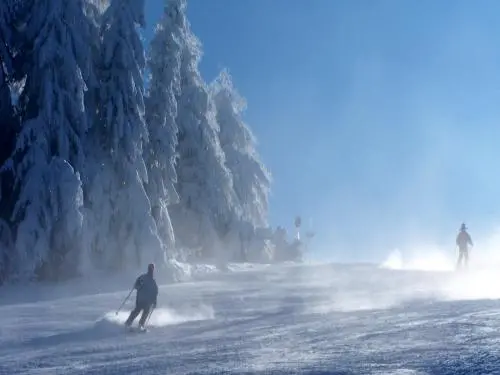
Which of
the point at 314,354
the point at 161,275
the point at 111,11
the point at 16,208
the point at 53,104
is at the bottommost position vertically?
the point at 314,354

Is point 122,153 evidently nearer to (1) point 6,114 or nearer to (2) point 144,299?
(1) point 6,114

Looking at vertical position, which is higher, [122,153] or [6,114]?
[6,114]

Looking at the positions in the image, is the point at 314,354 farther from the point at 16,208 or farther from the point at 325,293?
the point at 16,208

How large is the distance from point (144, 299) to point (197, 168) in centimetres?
2216

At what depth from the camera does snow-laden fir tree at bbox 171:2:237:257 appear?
35.7 metres

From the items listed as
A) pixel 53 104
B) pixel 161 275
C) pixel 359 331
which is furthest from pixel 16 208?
pixel 359 331

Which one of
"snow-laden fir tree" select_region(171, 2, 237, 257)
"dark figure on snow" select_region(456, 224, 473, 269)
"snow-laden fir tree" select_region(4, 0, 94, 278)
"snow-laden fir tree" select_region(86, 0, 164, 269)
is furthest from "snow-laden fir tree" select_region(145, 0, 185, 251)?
"dark figure on snow" select_region(456, 224, 473, 269)

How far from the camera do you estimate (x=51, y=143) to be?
23016mm

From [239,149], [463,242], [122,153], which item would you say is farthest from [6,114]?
[239,149]

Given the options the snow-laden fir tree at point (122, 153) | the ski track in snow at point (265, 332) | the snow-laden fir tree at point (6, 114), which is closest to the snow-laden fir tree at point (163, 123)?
the snow-laden fir tree at point (122, 153)

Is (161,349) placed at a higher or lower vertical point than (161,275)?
lower

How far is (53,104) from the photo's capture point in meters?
23.0

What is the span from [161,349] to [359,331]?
3.86 meters

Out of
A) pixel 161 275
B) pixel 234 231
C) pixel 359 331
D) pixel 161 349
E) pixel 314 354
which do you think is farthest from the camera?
pixel 234 231
